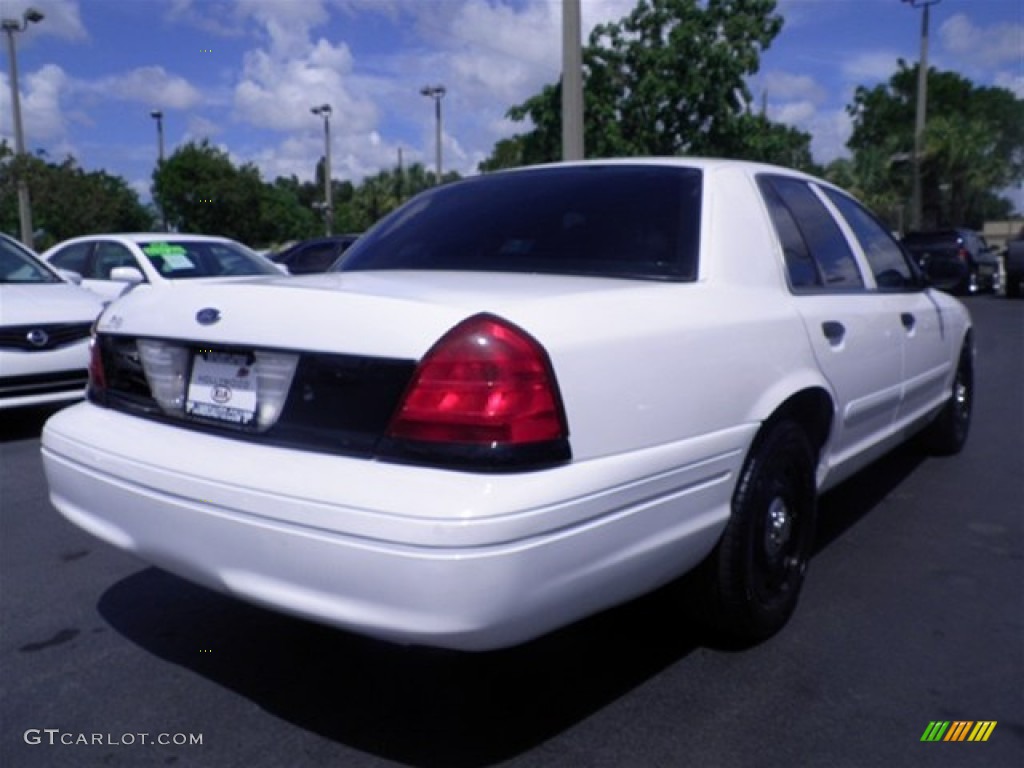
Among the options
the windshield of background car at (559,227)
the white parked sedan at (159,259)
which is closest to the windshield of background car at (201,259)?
the white parked sedan at (159,259)

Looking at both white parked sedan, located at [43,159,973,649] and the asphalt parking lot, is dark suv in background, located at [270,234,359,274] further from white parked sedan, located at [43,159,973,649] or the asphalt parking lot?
white parked sedan, located at [43,159,973,649]

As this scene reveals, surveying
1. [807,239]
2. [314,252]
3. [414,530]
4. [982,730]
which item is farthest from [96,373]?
[314,252]

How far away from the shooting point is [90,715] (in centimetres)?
266

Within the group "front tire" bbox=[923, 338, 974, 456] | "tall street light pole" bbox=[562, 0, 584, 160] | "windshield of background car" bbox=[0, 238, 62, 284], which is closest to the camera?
"front tire" bbox=[923, 338, 974, 456]

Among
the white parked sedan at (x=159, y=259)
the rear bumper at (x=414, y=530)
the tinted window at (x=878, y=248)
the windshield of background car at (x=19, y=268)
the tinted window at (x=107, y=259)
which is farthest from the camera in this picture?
the tinted window at (x=107, y=259)

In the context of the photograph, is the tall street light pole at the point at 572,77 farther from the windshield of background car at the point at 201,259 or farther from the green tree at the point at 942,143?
the green tree at the point at 942,143

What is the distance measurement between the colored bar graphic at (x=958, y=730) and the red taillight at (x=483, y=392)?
4.40ft

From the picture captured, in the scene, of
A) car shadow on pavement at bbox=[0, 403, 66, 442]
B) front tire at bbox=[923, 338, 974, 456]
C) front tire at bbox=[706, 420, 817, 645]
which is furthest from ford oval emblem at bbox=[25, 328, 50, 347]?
front tire at bbox=[923, 338, 974, 456]

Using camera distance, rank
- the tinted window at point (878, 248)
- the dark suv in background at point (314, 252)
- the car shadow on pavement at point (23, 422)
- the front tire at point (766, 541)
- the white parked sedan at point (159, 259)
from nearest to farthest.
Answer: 1. the front tire at point (766, 541)
2. the tinted window at point (878, 248)
3. the car shadow on pavement at point (23, 422)
4. the white parked sedan at point (159, 259)
5. the dark suv in background at point (314, 252)

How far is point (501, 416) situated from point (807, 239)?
1898 mm

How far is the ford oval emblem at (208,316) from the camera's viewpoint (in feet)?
8.37

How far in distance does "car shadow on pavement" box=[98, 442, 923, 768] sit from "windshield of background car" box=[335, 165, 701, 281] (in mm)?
1029

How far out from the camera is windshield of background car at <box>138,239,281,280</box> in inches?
358

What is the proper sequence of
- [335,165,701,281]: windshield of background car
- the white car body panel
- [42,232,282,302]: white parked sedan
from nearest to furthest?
[335,165,701,281]: windshield of background car < the white car body panel < [42,232,282,302]: white parked sedan
